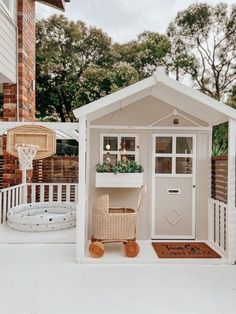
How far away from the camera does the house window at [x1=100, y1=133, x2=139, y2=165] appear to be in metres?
6.86

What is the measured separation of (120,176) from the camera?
6.34 meters

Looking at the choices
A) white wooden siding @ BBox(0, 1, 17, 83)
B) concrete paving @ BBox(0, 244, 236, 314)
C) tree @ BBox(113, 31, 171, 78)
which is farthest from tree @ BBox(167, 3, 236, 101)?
concrete paving @ BBox(0, 244, 236, 314)

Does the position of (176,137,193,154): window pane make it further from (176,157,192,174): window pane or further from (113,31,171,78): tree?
(113,31,171,78): tree

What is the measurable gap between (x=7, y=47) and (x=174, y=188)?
4851 mm

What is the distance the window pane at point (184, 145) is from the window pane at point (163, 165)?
0.91 ft

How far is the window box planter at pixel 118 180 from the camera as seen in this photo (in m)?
6.34

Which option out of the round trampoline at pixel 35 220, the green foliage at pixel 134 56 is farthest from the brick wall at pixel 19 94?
the green foliage at pixel 134 56

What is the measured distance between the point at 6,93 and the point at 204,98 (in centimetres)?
511

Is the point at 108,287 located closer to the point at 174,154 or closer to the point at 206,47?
the point at 174,154

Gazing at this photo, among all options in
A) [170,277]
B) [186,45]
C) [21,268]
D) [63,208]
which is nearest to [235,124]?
[170,277]

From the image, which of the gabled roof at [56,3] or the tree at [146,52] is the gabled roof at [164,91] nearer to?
the gabled roof at [56,3]

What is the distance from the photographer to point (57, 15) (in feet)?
57.1

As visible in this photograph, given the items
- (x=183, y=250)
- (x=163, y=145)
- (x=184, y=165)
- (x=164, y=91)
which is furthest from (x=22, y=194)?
(x=164, y=91)

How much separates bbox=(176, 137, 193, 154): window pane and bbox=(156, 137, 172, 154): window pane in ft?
0.55
